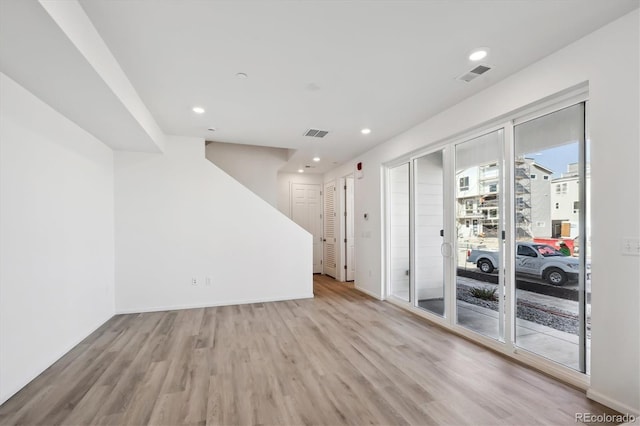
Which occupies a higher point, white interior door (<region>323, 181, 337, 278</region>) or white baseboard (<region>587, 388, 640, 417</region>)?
white interior door (<region>323, 181, 337, 278</region>)

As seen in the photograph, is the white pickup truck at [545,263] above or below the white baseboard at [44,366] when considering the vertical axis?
above

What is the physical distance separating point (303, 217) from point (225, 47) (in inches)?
210

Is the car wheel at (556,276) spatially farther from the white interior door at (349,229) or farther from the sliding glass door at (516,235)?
the white interior door at (349,229)

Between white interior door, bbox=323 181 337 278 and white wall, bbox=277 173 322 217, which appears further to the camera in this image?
white wall, bbox=277 173 322 217

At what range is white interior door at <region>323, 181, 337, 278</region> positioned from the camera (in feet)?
23.0

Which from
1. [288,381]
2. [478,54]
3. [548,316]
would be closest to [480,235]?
[548,316]

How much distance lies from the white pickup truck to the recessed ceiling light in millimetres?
1773

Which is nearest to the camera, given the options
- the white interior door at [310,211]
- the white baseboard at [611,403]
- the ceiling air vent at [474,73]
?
the white baseboard at [611,403]

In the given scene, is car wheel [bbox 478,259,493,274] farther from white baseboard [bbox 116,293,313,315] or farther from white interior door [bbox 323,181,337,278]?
white interior door [bbox 323,181,337,278]

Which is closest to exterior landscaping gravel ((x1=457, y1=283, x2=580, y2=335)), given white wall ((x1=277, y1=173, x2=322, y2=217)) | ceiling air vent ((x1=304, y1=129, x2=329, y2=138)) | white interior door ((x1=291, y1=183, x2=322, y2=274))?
ceiling air vent ((x1=304, y1=129, x2=329, y2=138))

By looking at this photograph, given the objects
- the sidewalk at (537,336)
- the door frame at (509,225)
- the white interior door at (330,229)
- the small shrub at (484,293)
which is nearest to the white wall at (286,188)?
the white interior door at (330,229)

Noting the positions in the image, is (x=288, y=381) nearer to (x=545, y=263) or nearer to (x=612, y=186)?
(x=545, y=263)

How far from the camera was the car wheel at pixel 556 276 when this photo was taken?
8.01ft

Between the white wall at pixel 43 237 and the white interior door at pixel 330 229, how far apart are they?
4.62 metres
